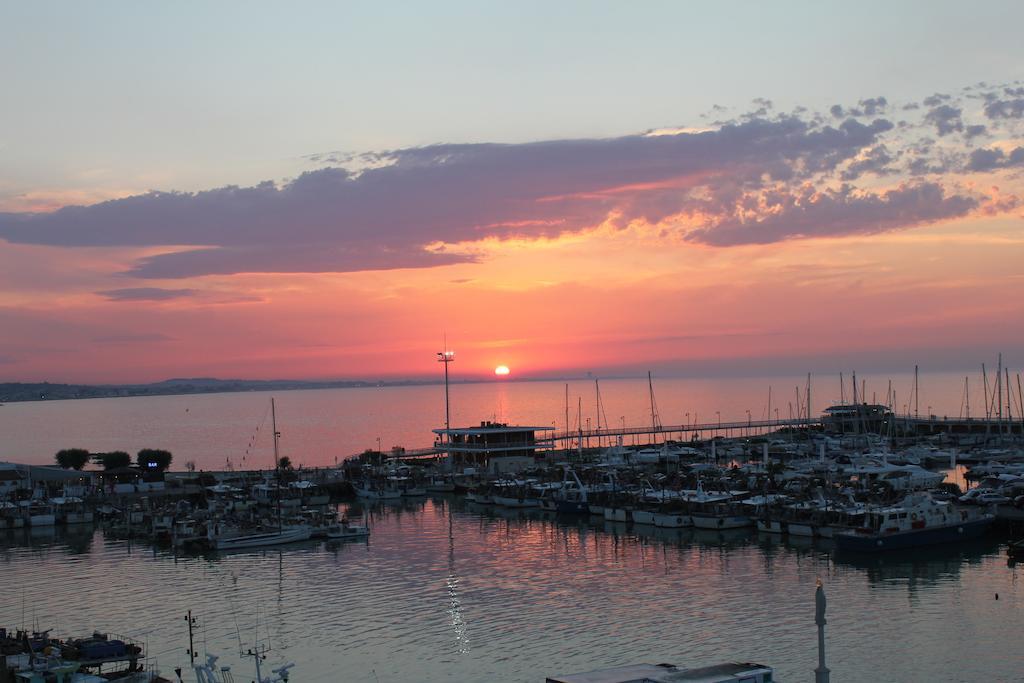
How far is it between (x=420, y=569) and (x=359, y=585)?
3.88m

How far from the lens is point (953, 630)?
29.5m

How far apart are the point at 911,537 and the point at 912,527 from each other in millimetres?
731

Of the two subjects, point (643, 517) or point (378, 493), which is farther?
point (378, 493)

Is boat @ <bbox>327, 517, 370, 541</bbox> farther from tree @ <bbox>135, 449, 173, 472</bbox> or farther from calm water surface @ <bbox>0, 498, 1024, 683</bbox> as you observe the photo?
tree @ <bbox>135, 449, 173, 472</bbox>

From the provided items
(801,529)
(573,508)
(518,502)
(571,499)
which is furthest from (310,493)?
(801,529)

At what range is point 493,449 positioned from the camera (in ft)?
253

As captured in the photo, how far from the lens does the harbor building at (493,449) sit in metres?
76.4

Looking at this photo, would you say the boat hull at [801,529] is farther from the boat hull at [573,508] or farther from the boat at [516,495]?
the boat at [516,495]

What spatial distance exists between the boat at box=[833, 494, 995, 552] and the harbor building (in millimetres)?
36488

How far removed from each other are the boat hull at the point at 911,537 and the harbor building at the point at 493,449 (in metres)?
37.0

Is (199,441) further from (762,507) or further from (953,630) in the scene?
(953,630)

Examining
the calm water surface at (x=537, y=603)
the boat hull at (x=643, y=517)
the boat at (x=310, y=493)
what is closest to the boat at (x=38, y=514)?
the calm water surface at (x=537, y=603)

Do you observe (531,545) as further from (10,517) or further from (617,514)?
(10,517)

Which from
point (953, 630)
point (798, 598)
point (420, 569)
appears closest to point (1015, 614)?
point (953, 630)
